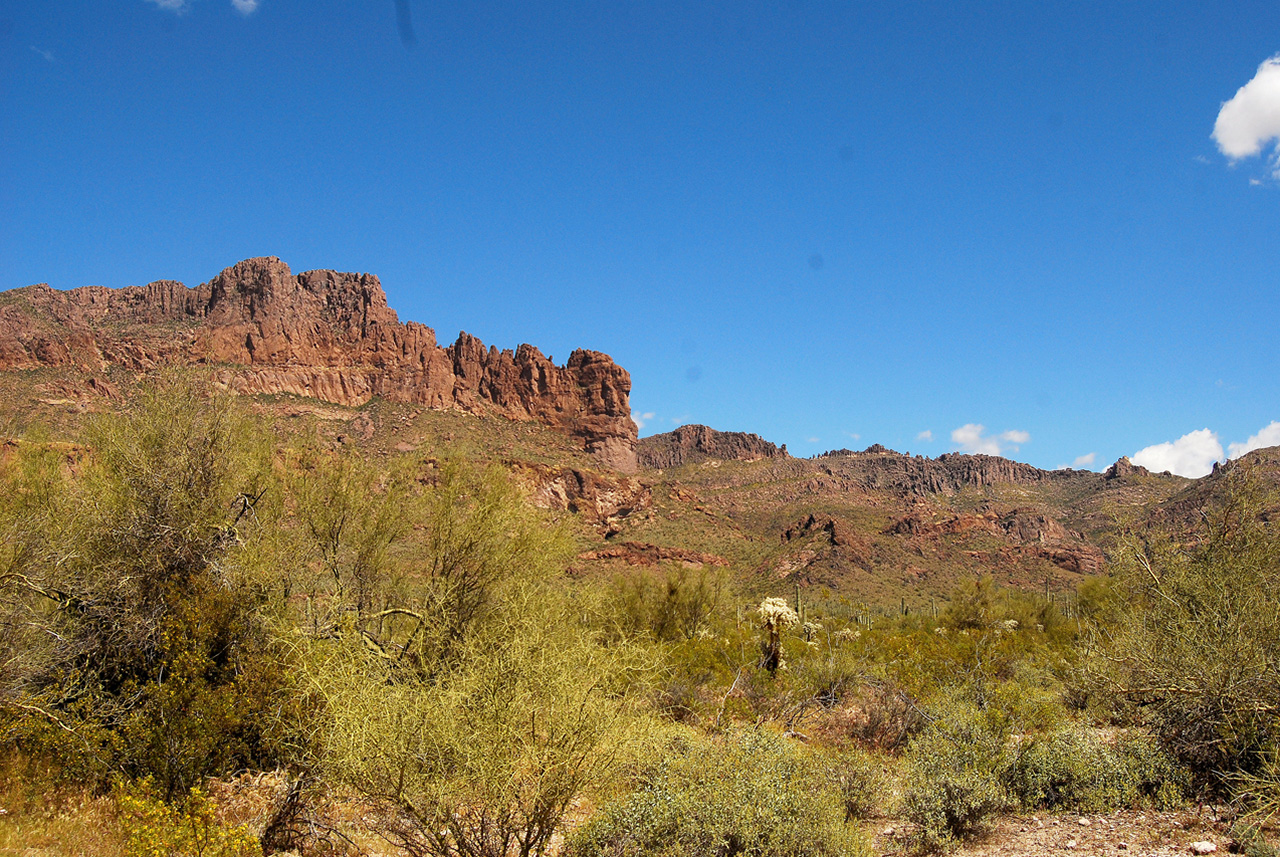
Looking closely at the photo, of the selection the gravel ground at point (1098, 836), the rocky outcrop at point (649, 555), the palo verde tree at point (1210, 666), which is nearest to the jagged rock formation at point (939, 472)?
the rocky outcrop at point (649, 555)

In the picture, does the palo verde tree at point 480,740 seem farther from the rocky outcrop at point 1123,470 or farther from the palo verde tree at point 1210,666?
the rocky outcrop at point 1123,470

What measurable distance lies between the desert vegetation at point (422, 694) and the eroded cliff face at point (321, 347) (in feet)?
277

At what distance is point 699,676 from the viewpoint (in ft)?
58.6

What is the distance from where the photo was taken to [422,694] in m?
6.78

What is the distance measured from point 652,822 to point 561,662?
2.11 meters

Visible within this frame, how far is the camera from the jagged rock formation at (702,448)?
158875mm

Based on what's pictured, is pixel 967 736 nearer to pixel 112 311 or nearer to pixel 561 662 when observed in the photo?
pixel 561 662

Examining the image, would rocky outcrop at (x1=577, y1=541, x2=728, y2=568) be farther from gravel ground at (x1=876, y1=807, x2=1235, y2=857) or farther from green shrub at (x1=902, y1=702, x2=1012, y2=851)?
gravel ground at (x1=876, y1=807, x2=1235, y2=857)

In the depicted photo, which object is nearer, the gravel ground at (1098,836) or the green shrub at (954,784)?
the gravel ground at (1098,836)

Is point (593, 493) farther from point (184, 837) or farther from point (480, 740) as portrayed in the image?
point (480, 740)

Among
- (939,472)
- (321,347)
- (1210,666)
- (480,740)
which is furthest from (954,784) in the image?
(939,472)

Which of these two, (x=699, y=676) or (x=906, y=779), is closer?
(x=906, y=779)

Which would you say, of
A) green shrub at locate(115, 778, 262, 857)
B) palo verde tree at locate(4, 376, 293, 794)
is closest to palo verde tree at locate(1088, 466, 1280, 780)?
green shrub at locate(115, 778, 262, 857)

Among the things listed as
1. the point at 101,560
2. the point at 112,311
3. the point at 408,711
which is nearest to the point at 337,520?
the point at 101,560
